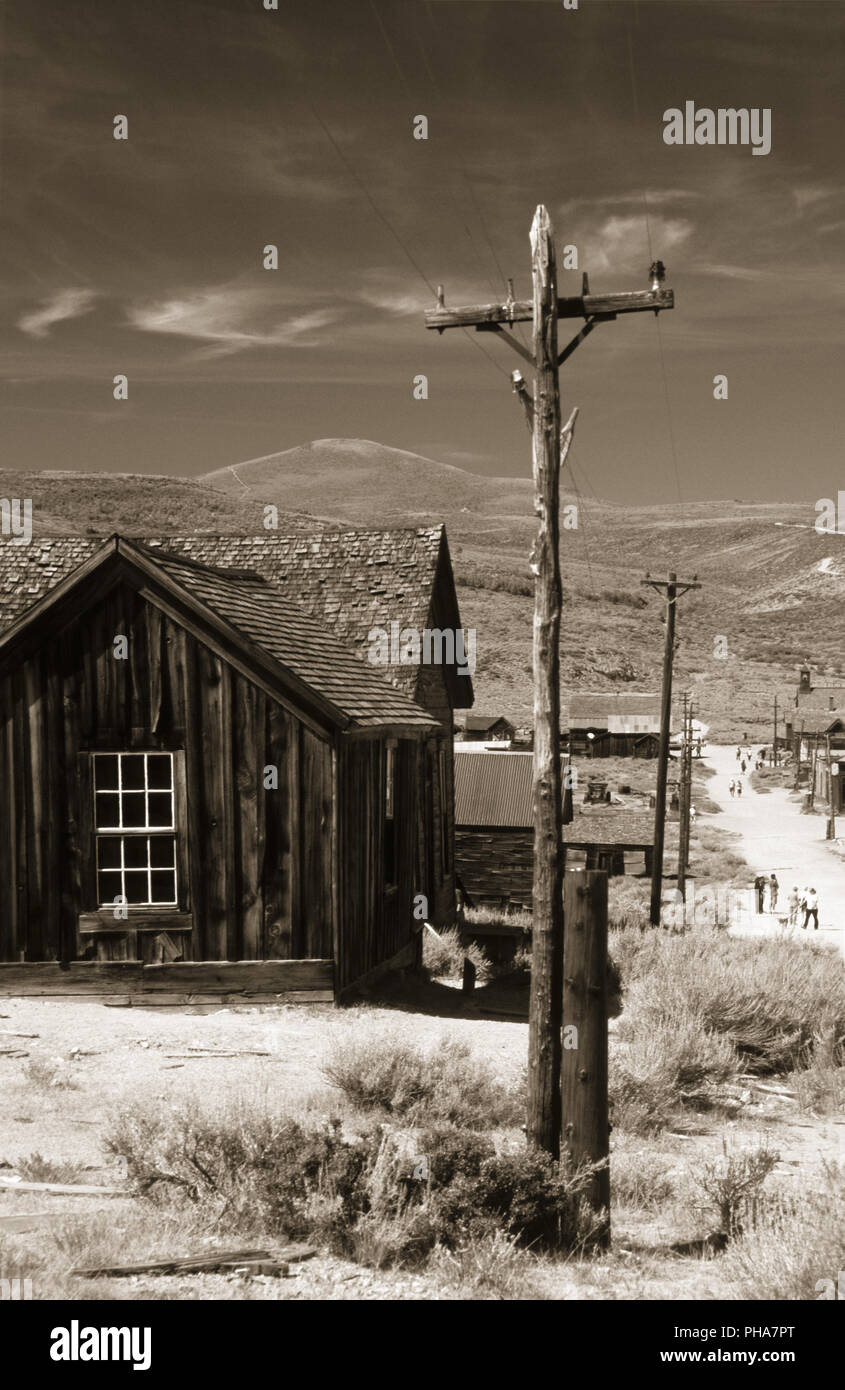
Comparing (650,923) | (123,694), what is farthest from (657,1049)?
(650,923)

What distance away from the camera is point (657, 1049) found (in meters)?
9.84

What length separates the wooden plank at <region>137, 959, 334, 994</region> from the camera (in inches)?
465

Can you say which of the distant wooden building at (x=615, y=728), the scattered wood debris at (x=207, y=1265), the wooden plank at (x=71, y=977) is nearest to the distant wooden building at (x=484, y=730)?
the distant wooden building at (x=615, y=728)

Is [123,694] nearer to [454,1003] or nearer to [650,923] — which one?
[454,1003]

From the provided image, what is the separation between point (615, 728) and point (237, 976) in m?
59.4

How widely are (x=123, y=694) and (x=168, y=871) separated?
72.7 inches

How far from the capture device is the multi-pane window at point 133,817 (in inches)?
472

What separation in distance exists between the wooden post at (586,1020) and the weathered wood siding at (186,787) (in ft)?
18.7

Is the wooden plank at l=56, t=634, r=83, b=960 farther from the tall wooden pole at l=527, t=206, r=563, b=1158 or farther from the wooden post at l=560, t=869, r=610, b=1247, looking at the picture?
the wooden post at l=560, t=869, r=610, b=1247

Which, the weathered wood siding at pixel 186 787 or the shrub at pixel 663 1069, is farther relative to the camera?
the weathered wood siding at pixel 186 787

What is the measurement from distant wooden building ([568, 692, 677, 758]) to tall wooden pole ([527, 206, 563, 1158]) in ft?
204

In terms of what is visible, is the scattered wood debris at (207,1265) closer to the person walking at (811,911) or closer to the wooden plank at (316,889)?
the wooden plank at (316,889)

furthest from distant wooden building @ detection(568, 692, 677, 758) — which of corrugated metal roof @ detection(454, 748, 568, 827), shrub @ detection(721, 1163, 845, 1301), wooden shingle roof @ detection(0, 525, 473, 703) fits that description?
shrub @ detection(721, 1163, 845, 1301)

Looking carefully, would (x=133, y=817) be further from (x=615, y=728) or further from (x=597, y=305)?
(x=615, y=728)
